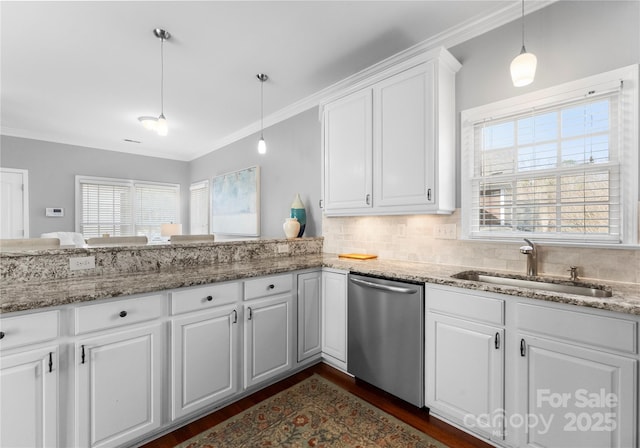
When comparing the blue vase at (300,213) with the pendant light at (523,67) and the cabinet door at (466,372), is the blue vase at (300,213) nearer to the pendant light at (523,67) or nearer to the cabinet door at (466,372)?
the cabinet door at (466,372)

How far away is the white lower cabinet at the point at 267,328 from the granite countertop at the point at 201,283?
0.12 m

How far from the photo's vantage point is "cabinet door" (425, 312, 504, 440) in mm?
1630

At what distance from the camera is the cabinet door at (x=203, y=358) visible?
69.5 inches

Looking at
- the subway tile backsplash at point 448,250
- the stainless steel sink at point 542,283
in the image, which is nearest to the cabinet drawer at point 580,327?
the stainless steel sink at point 542,283

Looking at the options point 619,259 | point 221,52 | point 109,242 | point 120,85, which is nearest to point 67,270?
point 109,242

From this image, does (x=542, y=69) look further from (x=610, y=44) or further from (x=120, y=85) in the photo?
(x=120, y=85)

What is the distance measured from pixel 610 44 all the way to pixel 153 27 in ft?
9.92

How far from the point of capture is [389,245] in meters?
2.79

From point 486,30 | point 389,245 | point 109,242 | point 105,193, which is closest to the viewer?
point 486,30

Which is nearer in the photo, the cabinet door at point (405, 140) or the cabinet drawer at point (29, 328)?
the cabinet drawer at point (29, 328)

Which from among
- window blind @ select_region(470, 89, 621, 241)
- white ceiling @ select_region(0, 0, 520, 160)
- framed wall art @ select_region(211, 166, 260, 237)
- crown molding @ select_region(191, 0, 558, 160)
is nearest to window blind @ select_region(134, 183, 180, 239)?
framed wall art @ select_region(211, 166, 260, 237)

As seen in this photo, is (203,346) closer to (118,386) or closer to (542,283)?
(118,386)

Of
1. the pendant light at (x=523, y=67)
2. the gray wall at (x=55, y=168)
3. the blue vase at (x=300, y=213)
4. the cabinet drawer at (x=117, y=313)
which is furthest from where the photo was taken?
the gray wall at (x=55, y=168)

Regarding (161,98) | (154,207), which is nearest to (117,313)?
(161,98)
